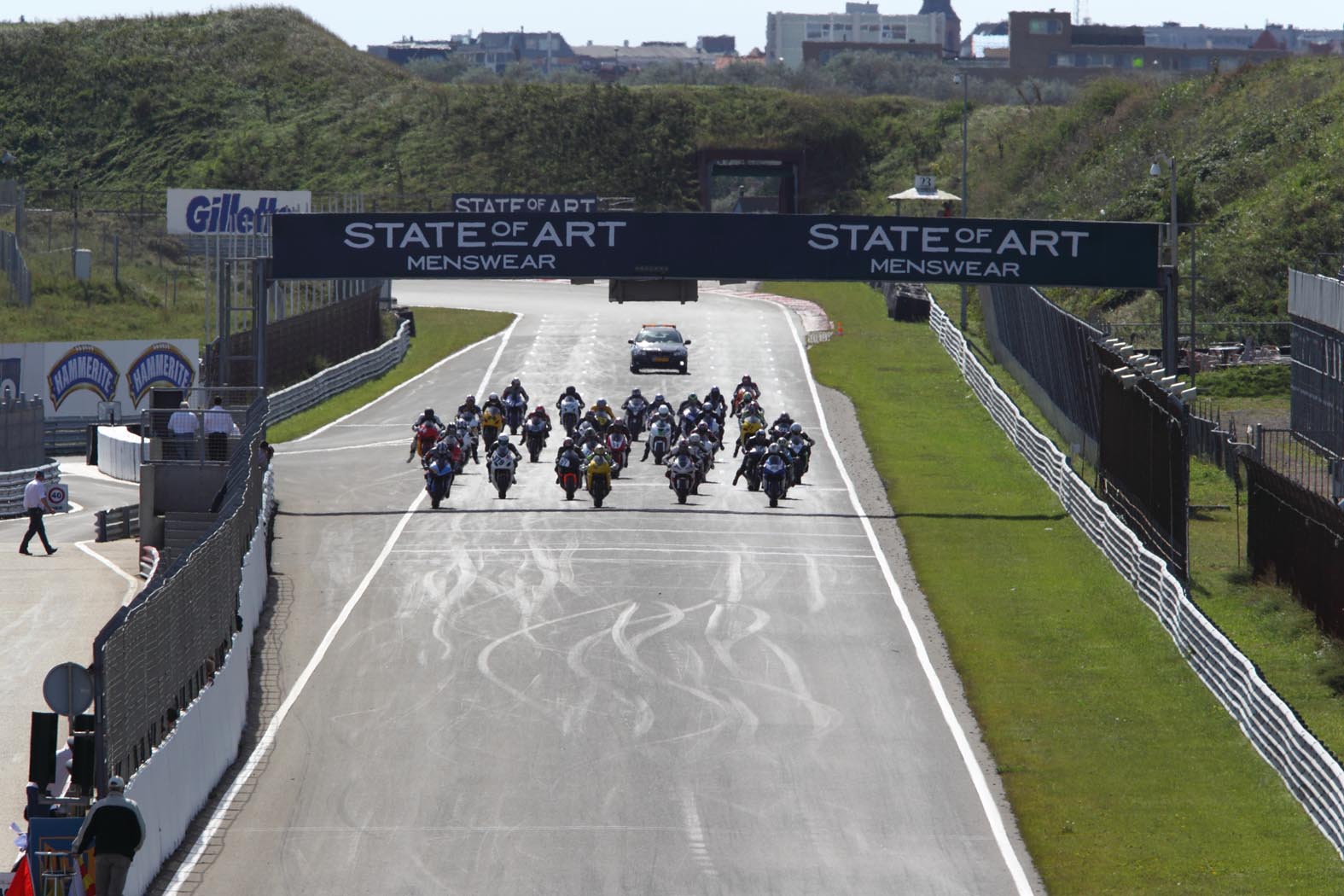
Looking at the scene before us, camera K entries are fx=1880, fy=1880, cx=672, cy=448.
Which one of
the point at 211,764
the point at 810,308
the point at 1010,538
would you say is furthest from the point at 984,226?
the point at 810,308

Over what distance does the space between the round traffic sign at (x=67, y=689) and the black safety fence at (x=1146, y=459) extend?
670 inches

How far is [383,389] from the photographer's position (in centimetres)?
5322

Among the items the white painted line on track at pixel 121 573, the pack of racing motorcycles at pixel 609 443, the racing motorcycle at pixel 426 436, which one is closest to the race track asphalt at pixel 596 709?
the pack of racing motorcycles at pixel 609 443

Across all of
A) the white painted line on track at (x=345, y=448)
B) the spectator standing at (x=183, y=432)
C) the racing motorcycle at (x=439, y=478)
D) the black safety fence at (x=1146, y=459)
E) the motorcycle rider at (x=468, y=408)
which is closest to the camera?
the black safety fence at (x=1146, y=459)

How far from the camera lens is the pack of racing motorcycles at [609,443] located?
34969mm

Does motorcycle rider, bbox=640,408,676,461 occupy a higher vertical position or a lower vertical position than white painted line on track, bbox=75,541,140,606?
higher

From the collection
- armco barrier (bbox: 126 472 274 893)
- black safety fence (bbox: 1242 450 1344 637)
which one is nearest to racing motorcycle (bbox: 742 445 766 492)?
black safety fence (bbox: 1242 450 1344 637)

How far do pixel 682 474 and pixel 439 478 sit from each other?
4505mm

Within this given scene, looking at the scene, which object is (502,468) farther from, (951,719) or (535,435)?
(951,719)

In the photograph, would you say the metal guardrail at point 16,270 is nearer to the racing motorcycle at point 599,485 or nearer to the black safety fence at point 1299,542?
the racing motorcycle at point 599,485

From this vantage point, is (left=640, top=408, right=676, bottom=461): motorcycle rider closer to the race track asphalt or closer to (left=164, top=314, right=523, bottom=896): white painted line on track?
the race track asphalt

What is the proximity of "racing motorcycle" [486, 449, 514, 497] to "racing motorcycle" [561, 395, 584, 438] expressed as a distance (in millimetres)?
5494

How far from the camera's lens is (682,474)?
35062 mm

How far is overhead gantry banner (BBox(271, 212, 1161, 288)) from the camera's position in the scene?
36.3m
